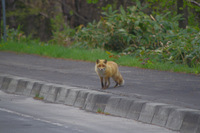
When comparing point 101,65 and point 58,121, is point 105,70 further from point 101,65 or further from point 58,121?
point 58,121

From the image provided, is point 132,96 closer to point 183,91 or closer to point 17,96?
point 183,91

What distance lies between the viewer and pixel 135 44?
17547 millimetres

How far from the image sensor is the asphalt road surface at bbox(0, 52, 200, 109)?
28.6 feet

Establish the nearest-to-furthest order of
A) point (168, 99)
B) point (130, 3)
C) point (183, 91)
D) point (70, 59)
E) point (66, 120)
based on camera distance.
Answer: point (66, 120) < point (168, 99) < point (183, 91) < point (70, 59) < point (130, 3)

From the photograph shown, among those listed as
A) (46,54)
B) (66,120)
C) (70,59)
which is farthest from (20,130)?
(46,54)

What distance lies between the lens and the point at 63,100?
944 cm

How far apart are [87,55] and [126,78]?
15.8ft

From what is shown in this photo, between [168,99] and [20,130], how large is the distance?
129 inches

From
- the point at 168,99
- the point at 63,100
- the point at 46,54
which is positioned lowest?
the point at 46,54

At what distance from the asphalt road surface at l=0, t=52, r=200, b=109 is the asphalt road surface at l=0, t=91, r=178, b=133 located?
43.5 inches

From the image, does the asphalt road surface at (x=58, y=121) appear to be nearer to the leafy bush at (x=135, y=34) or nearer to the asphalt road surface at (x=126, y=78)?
the asphalt road surface at (x=126, y=78)

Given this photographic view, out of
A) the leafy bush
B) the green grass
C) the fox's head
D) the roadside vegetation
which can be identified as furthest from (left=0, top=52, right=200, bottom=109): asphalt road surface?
the leafy bush

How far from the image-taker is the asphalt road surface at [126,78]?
343 inches

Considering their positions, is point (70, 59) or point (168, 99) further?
point (70, 59)
